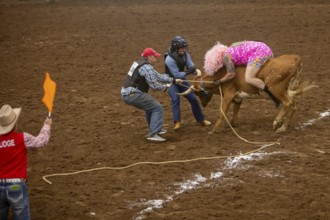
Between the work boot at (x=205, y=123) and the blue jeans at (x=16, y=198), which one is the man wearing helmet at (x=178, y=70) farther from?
the blue jeans at (x=16, y=198)

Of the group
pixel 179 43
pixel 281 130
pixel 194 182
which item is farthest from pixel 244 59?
pixel 194 182

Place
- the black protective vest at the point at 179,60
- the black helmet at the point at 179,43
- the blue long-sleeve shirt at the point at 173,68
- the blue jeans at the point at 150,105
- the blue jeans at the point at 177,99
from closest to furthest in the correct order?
1. the blue jeans at the point at 150,105
2. the black helmet at the point at 179,43
3. the blue long-sleeve shirt at the point at 173,68
4. the black protective vest at the point at 179,60
5. the blue jeans at the point at 177,99

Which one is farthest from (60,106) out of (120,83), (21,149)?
(21,149)

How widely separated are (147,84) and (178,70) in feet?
2.56

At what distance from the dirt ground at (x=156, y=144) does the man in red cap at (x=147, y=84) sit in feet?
1.26

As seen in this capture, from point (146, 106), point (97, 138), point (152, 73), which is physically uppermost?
point (152, 73)

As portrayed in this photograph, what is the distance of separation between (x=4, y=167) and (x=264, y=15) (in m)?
16.7

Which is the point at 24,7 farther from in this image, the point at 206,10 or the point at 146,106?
the point at 146,106

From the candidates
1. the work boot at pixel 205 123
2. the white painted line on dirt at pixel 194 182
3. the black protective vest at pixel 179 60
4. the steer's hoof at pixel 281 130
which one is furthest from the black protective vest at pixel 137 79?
the steer's hoof at pixel 281 130

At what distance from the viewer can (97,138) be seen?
33.4 feet

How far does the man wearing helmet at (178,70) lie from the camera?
10.1 m

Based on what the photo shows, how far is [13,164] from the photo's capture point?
6434 millimetres

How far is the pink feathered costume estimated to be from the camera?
32.2 ft

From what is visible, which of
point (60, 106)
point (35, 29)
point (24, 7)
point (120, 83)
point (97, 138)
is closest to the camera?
point (97, 138)
